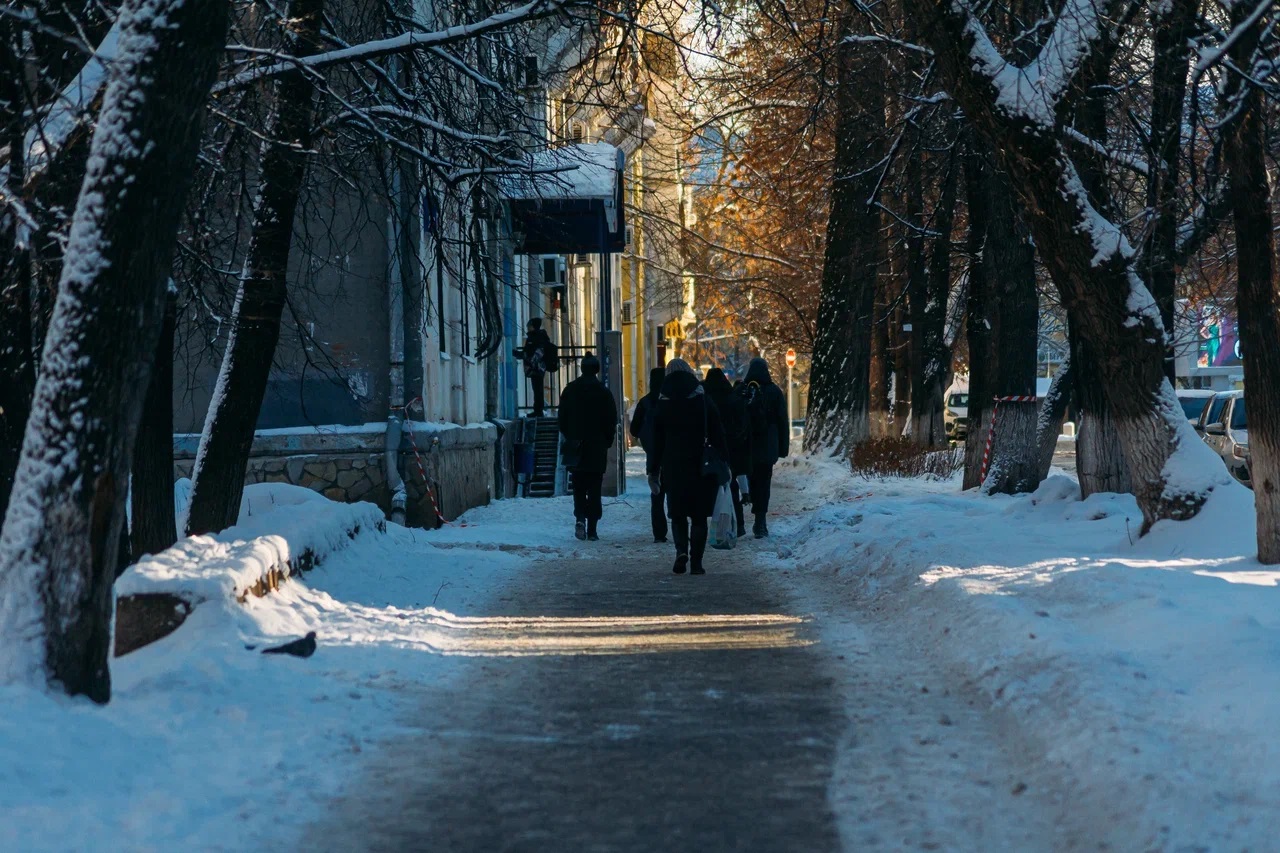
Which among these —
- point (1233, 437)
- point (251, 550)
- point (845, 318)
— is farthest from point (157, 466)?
point (845, 318)

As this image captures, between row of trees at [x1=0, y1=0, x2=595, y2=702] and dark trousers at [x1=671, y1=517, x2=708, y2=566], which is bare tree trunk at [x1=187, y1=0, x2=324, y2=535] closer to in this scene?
row of trees at [x1=0, y1=0, x2=595, y2=702]

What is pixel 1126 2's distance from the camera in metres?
10.8

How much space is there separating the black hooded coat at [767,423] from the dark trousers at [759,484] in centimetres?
6

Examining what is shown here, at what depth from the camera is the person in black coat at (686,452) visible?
1212cm

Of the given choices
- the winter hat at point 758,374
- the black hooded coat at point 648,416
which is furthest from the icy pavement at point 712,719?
the winter hat at point 758,374

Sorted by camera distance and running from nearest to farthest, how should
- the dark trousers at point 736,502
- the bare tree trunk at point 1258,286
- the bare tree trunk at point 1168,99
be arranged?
1. the bare tree trunk at point 1258,286
2. the bare tree trunk at point 1168,99
3. the dark trousers at point 736,502

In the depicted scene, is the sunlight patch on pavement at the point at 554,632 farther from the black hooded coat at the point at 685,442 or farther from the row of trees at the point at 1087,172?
the row of trees at the point at 1087,172

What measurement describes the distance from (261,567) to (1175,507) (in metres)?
6.26

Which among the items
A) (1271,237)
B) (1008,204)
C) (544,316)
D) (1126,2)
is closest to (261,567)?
(1271,237)

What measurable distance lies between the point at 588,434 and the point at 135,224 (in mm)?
9604

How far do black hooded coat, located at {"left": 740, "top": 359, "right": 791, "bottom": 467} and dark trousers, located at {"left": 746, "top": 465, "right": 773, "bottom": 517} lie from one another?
6 centimetres

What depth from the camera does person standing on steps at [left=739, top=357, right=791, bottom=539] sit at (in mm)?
15492

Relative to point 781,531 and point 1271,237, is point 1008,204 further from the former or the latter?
point 1271,237

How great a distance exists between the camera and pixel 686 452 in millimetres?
12180
